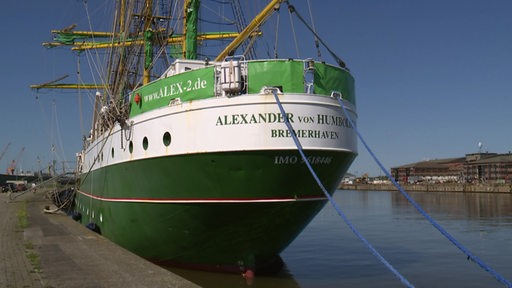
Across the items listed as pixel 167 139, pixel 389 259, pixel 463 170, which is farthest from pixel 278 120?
pixel 463 170

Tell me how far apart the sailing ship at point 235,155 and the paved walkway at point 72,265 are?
5.30 feet

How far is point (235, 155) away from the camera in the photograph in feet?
36.0

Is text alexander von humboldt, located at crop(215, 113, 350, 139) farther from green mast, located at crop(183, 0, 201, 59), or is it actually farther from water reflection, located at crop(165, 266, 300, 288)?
green mast, located at crop(183, 0, 201, 59)

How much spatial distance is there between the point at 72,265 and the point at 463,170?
11133cm

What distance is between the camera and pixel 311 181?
1148 centimetres

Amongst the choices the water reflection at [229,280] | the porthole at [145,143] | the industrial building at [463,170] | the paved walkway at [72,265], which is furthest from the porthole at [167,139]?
the industrial building at [463,170]

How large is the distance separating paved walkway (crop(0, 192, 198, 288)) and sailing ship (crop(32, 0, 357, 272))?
1616 mm

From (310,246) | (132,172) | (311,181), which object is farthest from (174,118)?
(310,246)

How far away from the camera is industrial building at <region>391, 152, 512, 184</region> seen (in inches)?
3780

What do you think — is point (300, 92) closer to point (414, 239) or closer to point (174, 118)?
point (174, 118)

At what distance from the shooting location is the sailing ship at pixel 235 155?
10969mm

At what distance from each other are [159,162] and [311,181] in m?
3.61

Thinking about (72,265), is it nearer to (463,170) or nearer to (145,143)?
(145,143)

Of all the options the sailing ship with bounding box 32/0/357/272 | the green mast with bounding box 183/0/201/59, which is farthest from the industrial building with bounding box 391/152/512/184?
the sailing ship with bounding box 32/0/357/272
